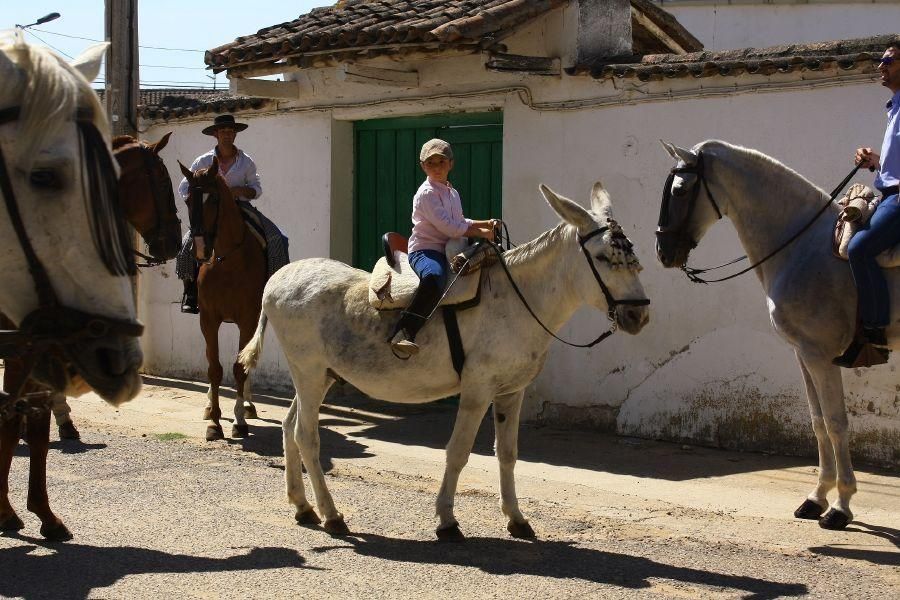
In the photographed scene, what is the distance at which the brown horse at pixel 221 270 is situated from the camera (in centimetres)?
991

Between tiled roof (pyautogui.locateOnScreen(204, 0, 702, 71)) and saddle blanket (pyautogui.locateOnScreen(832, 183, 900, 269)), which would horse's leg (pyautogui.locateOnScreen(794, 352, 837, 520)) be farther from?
tiled roof (pyautogui.locateOnScreen(204, 0, 702, 71))

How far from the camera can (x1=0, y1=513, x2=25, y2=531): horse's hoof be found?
6.55m

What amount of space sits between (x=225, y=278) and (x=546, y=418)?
3316 millimetres

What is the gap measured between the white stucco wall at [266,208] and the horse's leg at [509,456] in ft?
19.8

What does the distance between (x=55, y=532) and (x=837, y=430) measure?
189 inches

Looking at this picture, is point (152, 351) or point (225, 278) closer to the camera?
point (225, 278)

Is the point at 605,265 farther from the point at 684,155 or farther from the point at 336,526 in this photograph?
the point at 336,526

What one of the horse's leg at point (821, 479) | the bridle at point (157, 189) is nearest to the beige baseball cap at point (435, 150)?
the bridle at point (157, 189)

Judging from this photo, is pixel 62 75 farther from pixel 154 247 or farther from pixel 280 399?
pixel 280 399

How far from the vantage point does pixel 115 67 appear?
44.3 feet

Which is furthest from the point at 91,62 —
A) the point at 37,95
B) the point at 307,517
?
the point at 307,517

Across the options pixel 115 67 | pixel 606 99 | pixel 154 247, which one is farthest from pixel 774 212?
pixel 115 67

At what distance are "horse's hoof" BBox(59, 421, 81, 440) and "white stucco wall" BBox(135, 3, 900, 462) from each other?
13.7ft

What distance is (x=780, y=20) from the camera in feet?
62.3
